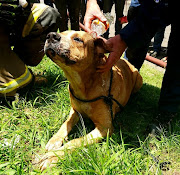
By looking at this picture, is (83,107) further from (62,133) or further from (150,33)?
(150,33)

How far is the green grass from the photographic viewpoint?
69.1 inches

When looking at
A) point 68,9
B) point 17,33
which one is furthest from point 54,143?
point 68,9

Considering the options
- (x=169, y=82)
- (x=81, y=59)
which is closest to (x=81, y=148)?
(x=81, y=59)

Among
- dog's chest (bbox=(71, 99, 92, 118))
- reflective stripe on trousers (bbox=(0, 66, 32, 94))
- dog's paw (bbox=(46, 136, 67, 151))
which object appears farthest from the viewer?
reflective stripe on trousers (bbox=(0, 66, 32, 94))

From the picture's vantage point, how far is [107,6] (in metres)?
4.83

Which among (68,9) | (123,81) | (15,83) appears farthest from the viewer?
(68,9)

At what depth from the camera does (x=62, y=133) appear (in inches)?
88.9

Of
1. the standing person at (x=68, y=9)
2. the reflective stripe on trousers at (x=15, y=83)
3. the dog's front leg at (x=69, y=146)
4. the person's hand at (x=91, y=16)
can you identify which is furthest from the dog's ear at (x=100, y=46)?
the standing person at (x=68, y=9)

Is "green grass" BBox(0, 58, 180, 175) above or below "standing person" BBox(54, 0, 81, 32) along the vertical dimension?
below

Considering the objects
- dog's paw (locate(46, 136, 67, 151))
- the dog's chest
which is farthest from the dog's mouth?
dog's paw (locate(46, 136, 67, 151))

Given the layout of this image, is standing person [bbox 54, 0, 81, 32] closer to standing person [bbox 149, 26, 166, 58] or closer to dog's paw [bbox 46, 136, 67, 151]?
standing person [bbox 149, 26, 166, 58]

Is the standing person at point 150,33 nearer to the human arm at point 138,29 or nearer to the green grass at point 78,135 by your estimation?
the human arm at point 138,29

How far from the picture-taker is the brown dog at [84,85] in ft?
6.23

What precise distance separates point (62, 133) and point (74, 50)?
94cm
